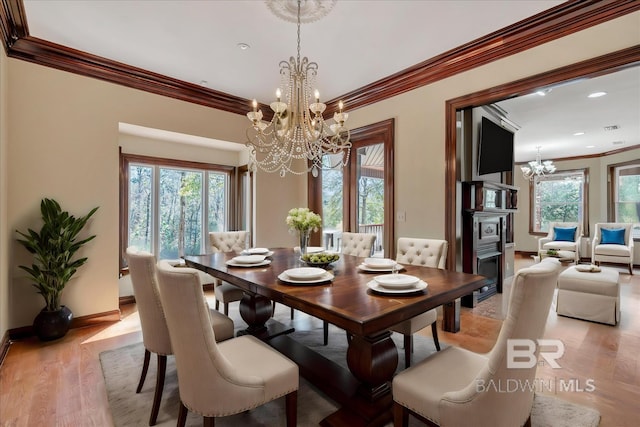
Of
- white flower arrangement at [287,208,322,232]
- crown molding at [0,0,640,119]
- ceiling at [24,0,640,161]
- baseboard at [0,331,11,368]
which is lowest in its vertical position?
baseboard at [0,331,11,368]

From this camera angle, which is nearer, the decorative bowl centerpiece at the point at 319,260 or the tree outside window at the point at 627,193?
the decorative bowl centerpiece at the point at 319,260

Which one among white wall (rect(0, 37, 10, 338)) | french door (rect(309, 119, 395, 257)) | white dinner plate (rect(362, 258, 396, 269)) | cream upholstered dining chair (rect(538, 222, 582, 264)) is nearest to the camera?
white dinner plate (rect(362, 258, 396, 269))

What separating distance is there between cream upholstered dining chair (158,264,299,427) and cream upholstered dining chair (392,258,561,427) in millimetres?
653

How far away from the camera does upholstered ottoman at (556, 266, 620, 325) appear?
Answer: 10.8 feet

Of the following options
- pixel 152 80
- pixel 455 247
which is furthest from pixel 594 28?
pixel 152 80

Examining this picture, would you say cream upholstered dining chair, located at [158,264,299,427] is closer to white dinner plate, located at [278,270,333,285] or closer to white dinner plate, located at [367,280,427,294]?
white dinner plate, located at [278,270,333,285]

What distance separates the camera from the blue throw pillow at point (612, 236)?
21.6 ft

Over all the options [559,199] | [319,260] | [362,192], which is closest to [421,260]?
[319,260]

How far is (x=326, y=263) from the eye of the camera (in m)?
2.35

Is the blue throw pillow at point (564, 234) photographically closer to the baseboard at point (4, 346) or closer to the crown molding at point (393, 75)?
the crown molding at point (393, 75)

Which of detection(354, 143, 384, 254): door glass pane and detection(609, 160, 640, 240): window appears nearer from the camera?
detection(354, 143, 384, 254): door glass pane

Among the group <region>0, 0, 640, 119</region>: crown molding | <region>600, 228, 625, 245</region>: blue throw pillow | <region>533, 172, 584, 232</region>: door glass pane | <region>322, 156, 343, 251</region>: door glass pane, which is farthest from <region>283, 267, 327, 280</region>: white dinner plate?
<region>533, 172, 584, 232</region>: door glass pane

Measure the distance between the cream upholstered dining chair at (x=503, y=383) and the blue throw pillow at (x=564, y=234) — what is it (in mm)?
8050

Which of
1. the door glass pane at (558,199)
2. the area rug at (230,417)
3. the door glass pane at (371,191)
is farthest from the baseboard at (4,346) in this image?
the door glass pane at (558,199)
